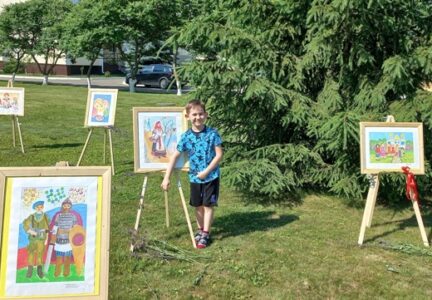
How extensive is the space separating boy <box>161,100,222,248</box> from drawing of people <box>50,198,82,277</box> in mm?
1915

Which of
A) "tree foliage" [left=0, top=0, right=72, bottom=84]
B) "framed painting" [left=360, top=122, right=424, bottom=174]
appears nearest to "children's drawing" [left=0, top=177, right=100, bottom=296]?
"framed painting" [left=360, top=122, right=424, bottom=174]

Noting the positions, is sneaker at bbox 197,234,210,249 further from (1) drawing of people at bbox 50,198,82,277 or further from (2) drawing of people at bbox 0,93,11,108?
(2) drawing of people at bbox 0,93,11,108

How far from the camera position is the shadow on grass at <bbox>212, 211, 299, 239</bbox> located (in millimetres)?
6168

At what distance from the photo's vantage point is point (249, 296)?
4598 millimetres

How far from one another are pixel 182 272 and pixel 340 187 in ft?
→ 10.1

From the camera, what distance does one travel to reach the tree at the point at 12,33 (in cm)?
3122

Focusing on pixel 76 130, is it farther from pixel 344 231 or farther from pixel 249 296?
pixel 249 296

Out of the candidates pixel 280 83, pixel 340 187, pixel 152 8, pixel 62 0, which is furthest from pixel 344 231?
pixel 62 0

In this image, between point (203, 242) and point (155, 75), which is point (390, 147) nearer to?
point (203, 242)

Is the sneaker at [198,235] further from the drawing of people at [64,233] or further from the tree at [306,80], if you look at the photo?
the drawing of people at [64,233]

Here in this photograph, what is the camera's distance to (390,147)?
5926 millimetres

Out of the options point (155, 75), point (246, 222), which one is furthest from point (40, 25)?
point (246, 222)

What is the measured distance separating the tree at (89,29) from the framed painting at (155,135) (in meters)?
22.8

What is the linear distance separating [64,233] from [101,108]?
6.24 metres
